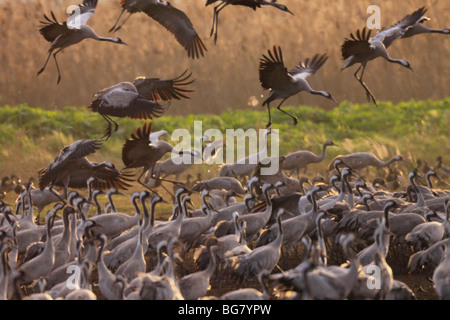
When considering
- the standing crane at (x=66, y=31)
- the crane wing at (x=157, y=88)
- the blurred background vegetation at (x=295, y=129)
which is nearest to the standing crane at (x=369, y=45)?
the crane wing at (x=157, y=88)

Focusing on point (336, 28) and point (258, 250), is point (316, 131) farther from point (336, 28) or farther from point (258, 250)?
point (258, 250)

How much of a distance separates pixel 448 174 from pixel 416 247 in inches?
200

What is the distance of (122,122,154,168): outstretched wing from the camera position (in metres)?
8.73

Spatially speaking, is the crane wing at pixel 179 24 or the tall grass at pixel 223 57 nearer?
the crane wing at pixel 179 24

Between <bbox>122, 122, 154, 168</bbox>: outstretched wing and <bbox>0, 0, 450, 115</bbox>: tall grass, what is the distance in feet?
32.2

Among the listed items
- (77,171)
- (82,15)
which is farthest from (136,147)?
(82,15)

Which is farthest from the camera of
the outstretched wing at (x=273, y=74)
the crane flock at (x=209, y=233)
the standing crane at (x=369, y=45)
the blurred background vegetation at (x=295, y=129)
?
the blurred background vegetation at (x=295, y=129)

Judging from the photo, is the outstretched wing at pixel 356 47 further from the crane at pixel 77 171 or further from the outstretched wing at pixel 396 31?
the crane at pixel 77 171

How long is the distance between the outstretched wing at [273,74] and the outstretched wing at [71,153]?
1.74 m

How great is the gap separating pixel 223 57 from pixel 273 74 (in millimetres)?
10618

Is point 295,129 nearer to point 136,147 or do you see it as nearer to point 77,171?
point 77,171

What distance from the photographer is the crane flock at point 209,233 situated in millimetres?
6254
